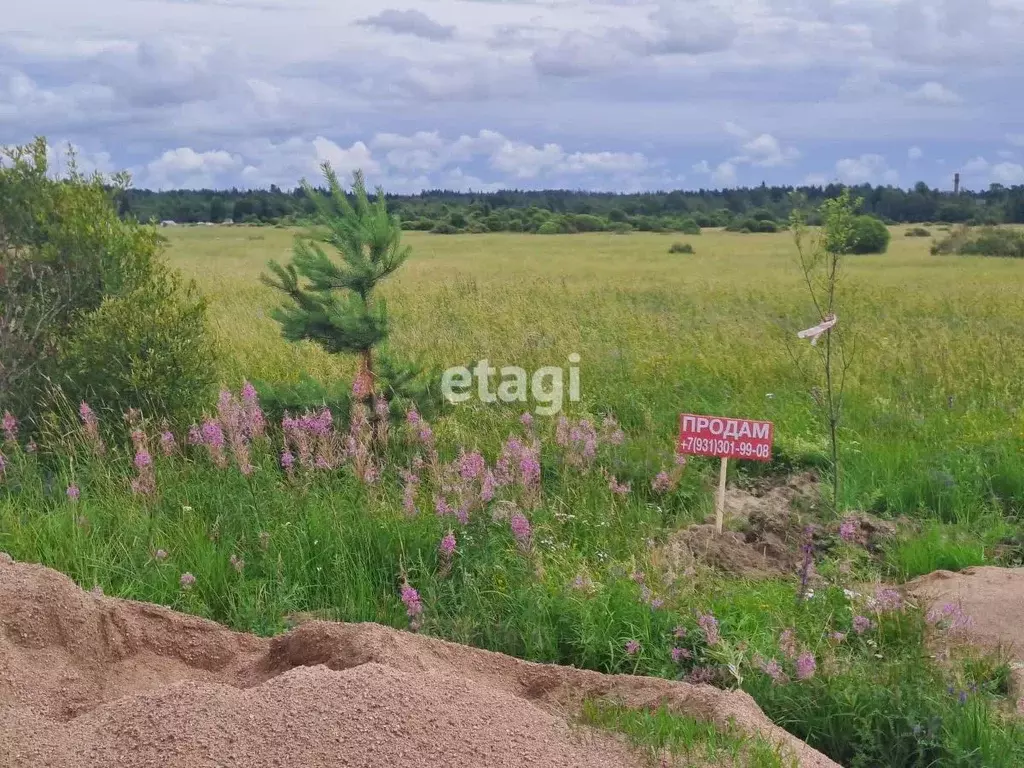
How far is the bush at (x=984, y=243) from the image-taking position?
33969mm

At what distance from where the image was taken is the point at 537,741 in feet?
10.6

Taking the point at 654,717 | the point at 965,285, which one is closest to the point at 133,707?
the point at 654,717

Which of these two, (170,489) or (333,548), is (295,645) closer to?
(333,548)

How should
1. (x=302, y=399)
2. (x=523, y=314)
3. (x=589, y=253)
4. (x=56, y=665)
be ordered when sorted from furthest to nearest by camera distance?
(x=589, y=253), (x=523, y=314), (x=302, y=399), (x=56, y=665)

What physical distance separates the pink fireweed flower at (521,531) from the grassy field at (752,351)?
2667mm

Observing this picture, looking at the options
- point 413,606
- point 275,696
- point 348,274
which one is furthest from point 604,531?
point 275,696

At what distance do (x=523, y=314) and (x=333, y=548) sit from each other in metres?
9.90

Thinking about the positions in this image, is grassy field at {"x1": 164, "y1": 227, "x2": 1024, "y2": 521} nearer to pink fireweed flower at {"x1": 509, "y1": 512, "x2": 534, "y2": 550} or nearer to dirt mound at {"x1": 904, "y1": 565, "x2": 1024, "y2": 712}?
dirt mound at {"x1": 904, "y1": 565, "x2": 1024, "y2": 712}

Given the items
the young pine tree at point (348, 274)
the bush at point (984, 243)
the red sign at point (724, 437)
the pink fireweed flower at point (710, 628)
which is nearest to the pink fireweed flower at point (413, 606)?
the pink fireweed flower at point (710, 628)

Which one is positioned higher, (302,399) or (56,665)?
(302,399)

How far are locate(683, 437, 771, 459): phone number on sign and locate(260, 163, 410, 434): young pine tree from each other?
2160mm

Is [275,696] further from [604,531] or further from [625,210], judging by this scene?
[625,210]

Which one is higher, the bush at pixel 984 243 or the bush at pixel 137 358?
the bush at pixel 984 243

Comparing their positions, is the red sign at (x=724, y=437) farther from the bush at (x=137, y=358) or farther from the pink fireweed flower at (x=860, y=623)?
the bush at (x=137, y=358)
